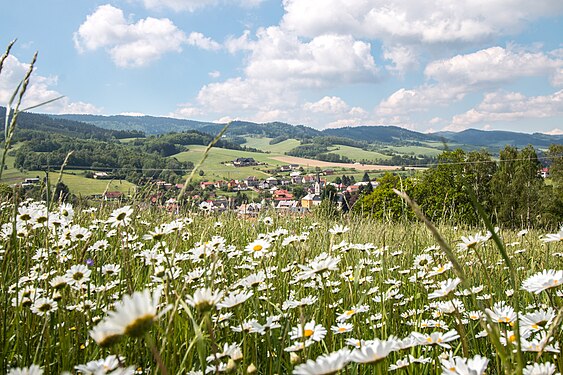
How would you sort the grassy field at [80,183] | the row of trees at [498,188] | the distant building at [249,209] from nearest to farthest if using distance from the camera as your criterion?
the grassy field at [80,183], the distant building at [249,209], the row of trees at [498,188]

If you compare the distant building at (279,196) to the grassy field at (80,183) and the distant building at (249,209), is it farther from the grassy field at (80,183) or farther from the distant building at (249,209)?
the grassy field at (80,183)

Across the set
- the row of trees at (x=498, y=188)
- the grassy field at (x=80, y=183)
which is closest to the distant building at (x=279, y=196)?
the grassy field at (x=80, y=183)

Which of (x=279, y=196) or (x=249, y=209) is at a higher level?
(x=249, y=209)

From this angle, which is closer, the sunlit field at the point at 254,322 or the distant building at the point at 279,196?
the sunlit field at the point at 254,322

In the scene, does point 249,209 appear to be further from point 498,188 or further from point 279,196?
point 498,188

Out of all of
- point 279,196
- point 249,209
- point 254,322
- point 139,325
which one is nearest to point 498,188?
point 279,196

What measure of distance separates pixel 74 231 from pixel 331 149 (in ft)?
410

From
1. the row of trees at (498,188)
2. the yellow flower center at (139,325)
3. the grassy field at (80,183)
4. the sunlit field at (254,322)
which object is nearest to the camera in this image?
the yellow flower center at (139,325)

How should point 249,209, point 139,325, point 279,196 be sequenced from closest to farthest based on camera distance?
point 139,325 < point 249,209 < point 279,196

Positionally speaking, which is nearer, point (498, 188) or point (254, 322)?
point (254, 322)

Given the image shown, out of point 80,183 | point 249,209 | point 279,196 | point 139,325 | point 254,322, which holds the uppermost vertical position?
point 139,325

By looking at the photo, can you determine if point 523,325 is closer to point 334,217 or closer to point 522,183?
point 334,217

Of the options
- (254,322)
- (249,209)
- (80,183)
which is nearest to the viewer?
(254,322)

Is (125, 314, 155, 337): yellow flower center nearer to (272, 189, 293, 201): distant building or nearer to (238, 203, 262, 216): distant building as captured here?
(238, 203, 262, 216): distant building
